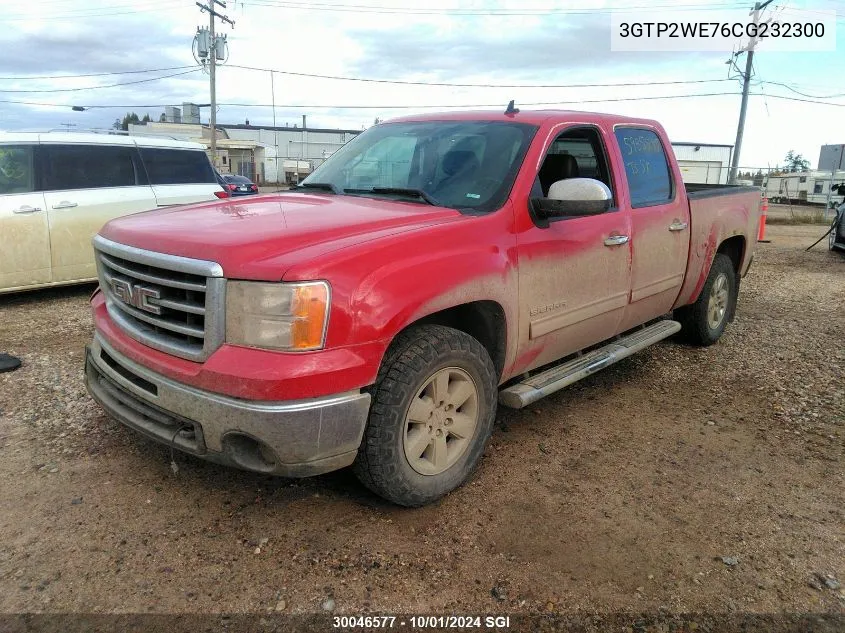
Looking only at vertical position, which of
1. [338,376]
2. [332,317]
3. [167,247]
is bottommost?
[338,376]

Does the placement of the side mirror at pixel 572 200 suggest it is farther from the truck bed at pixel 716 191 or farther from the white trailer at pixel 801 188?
the white trailer at pixel 801 188

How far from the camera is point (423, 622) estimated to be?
226 cm

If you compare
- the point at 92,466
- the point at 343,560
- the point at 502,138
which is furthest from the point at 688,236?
the point at 92,466

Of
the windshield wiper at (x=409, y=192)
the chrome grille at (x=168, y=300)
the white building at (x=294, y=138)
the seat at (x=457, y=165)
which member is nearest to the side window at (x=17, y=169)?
the chrome grille at (x=168, y=300)

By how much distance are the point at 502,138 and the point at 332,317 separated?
174 cm

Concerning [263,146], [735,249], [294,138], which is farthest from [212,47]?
[294,138]

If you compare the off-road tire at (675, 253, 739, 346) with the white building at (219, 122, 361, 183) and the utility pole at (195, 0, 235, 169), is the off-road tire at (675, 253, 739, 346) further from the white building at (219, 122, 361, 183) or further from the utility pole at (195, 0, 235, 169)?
the white building at (219, 122, 361, 183)

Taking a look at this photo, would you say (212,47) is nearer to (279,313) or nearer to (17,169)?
(17,169)

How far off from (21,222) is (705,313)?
6601mm

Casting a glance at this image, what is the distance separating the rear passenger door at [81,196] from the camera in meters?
6.64

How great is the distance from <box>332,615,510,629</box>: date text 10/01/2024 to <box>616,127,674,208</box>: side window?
2.80 metres

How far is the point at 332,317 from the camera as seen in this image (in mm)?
2379

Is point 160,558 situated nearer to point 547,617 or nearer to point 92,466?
point 92,466

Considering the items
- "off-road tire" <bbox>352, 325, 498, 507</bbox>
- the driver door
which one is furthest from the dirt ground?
the driver door
